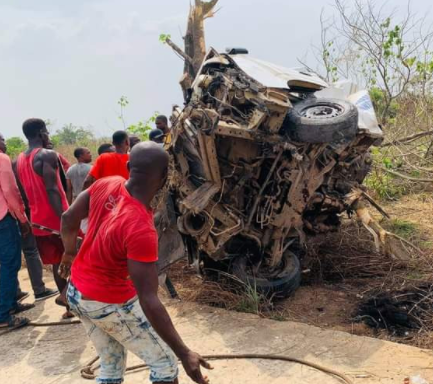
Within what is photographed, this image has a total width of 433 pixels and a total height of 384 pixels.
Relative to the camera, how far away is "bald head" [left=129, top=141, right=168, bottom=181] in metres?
2.30

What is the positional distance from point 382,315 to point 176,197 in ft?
8.03

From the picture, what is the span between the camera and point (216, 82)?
17.9 feet

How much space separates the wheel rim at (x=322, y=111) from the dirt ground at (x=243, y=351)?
2.04 metres

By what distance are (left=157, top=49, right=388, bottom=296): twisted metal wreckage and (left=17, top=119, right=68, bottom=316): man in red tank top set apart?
3.83 ft

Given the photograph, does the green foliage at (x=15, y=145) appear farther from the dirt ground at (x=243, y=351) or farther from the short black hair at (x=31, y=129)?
the dirt ground at (x=243, y=351)

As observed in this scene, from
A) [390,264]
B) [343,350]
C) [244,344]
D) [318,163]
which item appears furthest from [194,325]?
[390,264]

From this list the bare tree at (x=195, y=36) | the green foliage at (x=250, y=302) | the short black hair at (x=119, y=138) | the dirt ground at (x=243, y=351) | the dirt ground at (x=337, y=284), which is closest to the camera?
the dirt ground at (x=243, y=351)

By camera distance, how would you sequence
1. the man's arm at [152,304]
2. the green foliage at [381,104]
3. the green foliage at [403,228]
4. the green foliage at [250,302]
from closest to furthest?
the man's arm at [152,304] → the green foliage at [250,302] → the green foliage at [403,228] → the green foliage at [381,104]

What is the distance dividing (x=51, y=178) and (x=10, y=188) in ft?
1.84

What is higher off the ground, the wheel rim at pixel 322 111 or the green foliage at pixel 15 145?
the green foliage at pixel 15 145

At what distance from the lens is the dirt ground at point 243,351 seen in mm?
3502

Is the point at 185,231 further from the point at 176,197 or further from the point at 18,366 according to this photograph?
the point at 18,366

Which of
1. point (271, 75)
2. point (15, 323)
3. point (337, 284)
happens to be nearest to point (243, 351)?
point (337, 284)

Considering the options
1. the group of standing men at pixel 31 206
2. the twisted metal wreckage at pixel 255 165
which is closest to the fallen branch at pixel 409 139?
the twisted metal wreckage at pixel 255 165
